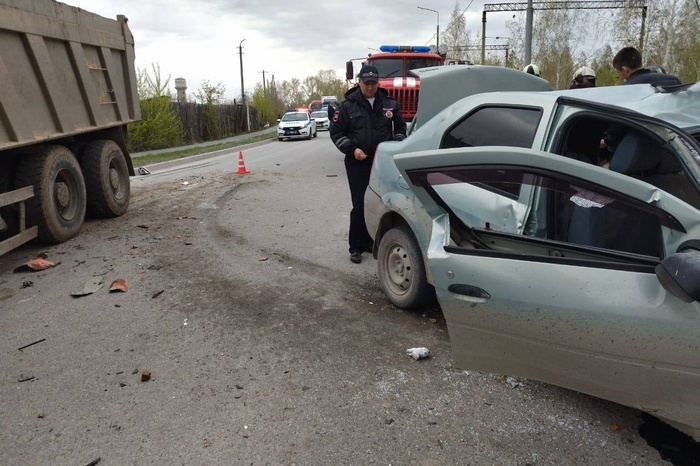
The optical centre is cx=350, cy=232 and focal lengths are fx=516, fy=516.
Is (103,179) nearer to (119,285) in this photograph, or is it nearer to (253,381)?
(119,285)

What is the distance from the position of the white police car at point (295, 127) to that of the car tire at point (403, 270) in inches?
978

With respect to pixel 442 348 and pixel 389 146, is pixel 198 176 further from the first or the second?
pixel 442 348

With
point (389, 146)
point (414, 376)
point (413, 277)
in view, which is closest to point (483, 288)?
point (414, 376)

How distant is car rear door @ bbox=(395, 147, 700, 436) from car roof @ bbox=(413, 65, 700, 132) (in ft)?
1.95

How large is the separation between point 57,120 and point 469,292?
5.95 m

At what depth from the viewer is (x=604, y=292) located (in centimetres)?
205

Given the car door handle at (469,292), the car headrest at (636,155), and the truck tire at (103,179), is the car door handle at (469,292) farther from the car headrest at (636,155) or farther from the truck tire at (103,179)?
the truck tire at (103,179)

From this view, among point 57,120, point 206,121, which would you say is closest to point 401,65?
point 57,120

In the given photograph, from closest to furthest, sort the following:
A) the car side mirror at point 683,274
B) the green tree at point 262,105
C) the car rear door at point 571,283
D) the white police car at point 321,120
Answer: the car side mirror at point 683,274, the car rear door at point 571,283, the white police car at point 321,120, the green tree at point 262,105

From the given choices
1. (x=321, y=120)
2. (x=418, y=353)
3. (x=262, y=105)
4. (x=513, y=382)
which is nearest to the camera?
(x=513, y=382)

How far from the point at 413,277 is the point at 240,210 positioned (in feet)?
17.0

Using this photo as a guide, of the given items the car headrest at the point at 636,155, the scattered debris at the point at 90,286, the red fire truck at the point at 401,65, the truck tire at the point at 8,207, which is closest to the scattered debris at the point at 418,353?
the car headrest at the point at 636,155

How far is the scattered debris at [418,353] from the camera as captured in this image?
3508mm

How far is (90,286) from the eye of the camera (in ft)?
16.3
